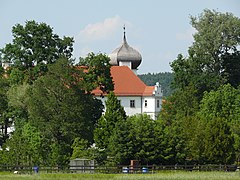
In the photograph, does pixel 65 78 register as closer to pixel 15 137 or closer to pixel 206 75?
pixel 15 137

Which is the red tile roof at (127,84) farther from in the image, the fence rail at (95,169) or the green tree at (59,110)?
the fence rail at (95,169)

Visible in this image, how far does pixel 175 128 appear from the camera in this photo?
74188mm

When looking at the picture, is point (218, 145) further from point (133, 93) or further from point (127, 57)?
point (127, 57)

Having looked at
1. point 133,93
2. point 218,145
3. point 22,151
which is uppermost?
point 133,93

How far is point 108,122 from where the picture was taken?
76.7m

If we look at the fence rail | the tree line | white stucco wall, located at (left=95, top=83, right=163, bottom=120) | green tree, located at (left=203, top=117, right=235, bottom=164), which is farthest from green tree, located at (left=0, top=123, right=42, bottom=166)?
white stucco wall, located at (left=95, top=83, right=163, bottom=120)

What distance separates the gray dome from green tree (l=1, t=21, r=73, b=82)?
40.8m

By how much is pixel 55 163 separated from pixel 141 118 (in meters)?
7.53

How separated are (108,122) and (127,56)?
54211mm

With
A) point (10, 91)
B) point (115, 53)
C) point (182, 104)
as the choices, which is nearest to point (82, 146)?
point (10, 91)

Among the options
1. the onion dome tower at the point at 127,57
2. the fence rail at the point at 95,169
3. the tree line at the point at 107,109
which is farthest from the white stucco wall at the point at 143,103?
the fence rail at the point at 95,169

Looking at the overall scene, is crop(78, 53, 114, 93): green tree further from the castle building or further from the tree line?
the castle building

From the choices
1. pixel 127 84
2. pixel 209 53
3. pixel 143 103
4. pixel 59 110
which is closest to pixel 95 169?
pixel 59 110

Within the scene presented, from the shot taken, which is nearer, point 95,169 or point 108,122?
point 95,169
